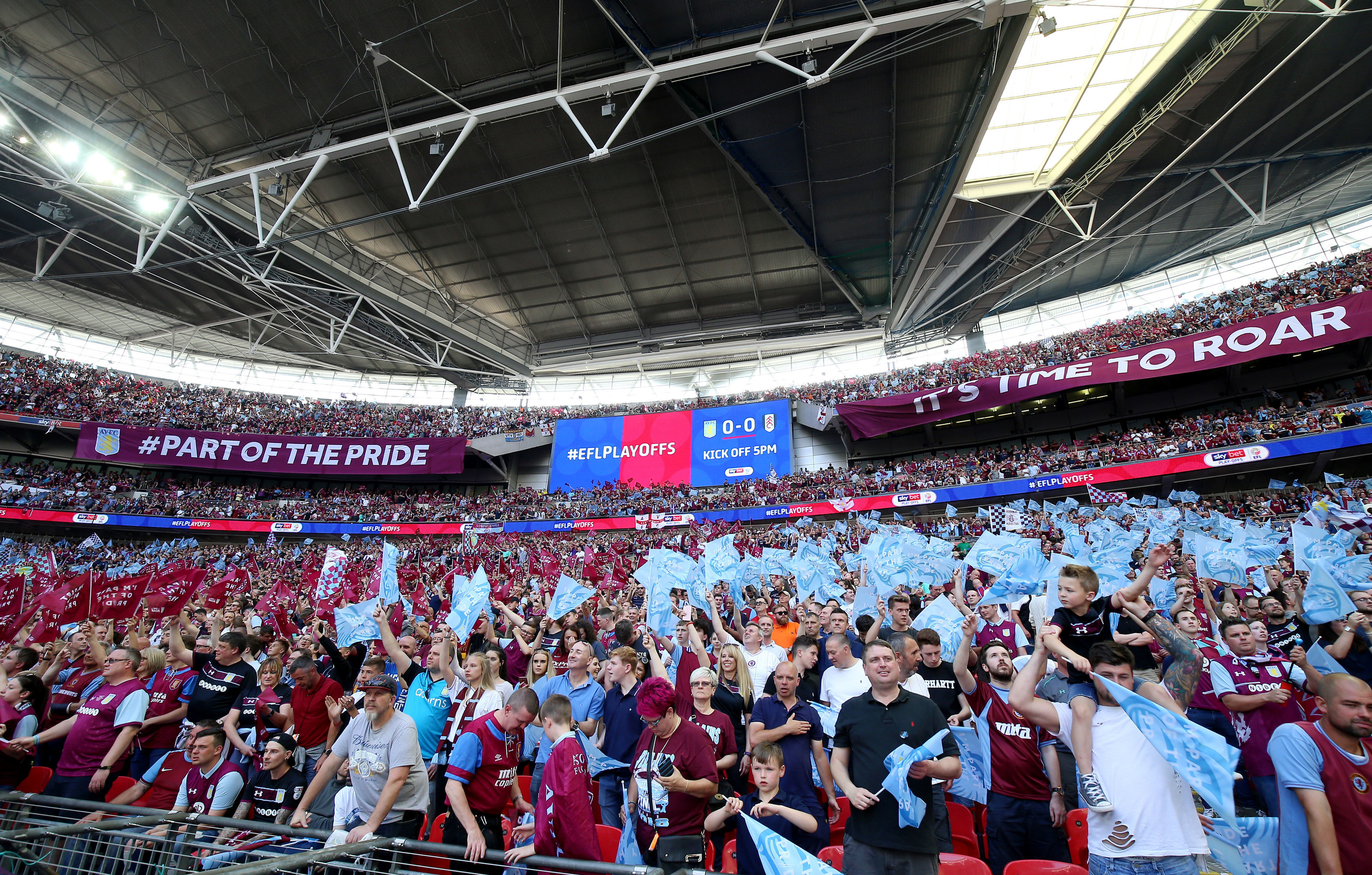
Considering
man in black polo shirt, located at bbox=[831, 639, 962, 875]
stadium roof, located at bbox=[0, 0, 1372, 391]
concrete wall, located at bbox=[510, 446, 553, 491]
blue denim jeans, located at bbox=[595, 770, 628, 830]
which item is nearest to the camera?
man in black polo shirt, located at bbox=[831, 639, 962, 875]

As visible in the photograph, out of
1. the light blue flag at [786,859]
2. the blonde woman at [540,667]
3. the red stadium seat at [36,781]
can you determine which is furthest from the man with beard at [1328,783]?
the red stadium seat at [36,781]

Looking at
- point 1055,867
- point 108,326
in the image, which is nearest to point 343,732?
point 1055,867

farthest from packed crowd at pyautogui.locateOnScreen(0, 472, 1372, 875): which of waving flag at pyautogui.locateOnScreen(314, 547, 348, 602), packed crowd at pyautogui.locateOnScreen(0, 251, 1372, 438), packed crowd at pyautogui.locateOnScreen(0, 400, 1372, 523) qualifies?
packed crowd at pyautogui.locateOnScreen(0, 251, 1372, 438)

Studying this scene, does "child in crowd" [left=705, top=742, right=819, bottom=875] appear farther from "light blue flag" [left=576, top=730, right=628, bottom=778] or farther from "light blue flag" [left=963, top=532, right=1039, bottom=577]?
"light blue flag" [left=963, top=532, right=1039, bottom=577]

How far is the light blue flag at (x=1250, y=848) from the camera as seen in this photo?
9.59ft

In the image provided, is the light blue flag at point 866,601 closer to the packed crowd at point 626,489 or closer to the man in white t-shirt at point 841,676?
the man in white t-shirt at point 841,676

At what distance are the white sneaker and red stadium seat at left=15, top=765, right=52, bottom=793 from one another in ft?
28.0

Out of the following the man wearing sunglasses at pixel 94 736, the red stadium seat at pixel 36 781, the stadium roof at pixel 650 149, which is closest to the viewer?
the man wearing sunglasses at pixel 94 736

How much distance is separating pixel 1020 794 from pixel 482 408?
44384 mm

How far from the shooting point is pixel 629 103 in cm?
2294

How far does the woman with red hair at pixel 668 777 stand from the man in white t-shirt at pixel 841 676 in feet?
3.98

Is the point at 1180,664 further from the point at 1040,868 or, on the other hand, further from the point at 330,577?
the point at 330,577

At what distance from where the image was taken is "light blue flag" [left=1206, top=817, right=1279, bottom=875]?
2.92 metres

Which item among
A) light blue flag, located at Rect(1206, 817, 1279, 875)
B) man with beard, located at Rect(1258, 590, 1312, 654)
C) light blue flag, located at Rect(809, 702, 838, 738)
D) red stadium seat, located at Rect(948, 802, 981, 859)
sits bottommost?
red stadium seat, located at Rect(948, 802, 981, 859)
